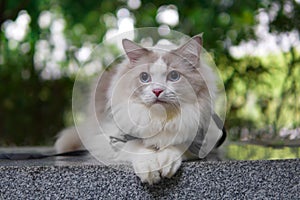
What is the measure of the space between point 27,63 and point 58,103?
25cm

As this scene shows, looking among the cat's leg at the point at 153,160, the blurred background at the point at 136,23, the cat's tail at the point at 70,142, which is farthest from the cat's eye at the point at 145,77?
the blurred background at the point at 136,23

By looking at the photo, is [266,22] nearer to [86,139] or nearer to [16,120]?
[16,120]

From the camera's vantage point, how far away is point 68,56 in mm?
2357

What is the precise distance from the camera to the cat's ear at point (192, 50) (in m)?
0.98

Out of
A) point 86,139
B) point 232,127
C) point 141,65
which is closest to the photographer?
point 141,65

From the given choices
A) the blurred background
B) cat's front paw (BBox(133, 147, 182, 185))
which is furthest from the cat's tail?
the blurred background

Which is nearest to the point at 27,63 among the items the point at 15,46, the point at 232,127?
the point at 15,46

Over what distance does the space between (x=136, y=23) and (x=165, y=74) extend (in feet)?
4.53

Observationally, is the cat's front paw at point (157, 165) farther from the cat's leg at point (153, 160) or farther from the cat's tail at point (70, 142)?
the cat's tail at point (70, 142)

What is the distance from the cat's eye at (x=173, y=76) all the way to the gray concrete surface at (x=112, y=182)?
19 centimetres

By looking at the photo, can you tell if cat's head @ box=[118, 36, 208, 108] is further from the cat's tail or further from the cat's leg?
the cat's tail

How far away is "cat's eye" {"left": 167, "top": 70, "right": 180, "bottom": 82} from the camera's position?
0.97m

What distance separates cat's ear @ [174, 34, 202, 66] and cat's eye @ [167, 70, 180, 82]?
0.04 meters

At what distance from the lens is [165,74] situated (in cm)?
96
